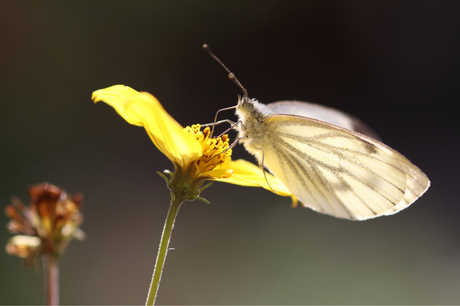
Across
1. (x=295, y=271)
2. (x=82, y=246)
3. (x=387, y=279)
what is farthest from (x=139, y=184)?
(x=387, y=279)

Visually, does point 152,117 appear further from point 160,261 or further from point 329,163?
point 329,163

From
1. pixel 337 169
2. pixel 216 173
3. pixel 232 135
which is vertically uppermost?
pixel 232 135

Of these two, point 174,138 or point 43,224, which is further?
point 174,138

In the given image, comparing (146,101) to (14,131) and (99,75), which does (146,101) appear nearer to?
(14,131)

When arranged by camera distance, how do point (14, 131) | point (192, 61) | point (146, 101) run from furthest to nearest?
point (192, 61), point (14, 131), point (146, 101)

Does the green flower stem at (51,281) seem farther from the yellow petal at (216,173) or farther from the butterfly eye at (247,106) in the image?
the butterfly eye at (247,106)

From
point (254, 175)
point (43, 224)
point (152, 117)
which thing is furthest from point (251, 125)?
point (43, 224)

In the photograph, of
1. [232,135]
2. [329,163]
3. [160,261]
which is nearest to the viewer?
[160,261]

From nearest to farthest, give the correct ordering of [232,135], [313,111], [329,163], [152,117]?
[152,117]
[329,163]
[313,111]
[232,135]

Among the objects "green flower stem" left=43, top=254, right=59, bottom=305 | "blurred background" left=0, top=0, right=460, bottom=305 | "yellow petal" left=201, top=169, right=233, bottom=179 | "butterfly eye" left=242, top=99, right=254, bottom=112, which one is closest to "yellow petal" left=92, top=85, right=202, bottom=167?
"yellow petal" left=201, top=169, right=233, bottom=179
